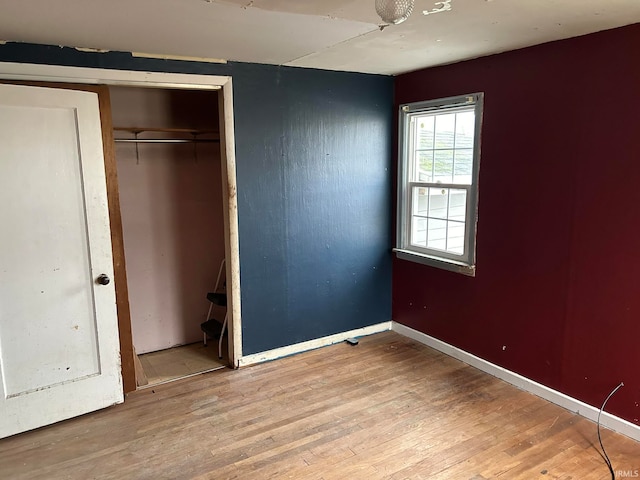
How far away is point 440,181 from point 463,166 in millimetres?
268

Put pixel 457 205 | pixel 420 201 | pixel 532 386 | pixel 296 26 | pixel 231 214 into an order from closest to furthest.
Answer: pixel 296 26, pixel 532 386, pixel 231 214, pixel 457 205, pixel 420 201

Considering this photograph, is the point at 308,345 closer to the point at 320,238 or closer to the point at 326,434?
the point at 320,238

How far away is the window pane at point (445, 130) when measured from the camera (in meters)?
3.70

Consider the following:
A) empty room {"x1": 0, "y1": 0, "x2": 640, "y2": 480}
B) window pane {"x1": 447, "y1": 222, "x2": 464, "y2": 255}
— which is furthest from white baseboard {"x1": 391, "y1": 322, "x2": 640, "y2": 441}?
window pane {"x1": 447, "y1": 222, "x2": 464, "y2": 255}

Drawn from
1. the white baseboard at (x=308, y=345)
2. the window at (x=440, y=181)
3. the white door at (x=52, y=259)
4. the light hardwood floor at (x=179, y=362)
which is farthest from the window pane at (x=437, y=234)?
the white door at (x=52, y=259)

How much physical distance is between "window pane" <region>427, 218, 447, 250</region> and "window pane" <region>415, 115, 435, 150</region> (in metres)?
0.63

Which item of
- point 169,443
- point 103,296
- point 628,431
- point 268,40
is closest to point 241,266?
point 103,296

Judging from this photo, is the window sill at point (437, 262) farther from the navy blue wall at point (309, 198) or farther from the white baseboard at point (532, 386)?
the white baseboard at point (532, 386)

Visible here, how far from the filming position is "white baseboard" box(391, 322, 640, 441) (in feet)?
8.98

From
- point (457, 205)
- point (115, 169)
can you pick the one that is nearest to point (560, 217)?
point (457, 205)

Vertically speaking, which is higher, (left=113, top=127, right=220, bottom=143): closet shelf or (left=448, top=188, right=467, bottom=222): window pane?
(left=113, top=127, right=220, bottom=143): closet shelf

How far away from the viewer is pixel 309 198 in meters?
3.81

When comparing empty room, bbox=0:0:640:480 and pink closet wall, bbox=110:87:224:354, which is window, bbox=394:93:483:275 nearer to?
empty room, bbox=0:0:640:480

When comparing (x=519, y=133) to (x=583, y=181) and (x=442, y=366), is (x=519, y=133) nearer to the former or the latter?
(x=583, y=181)
